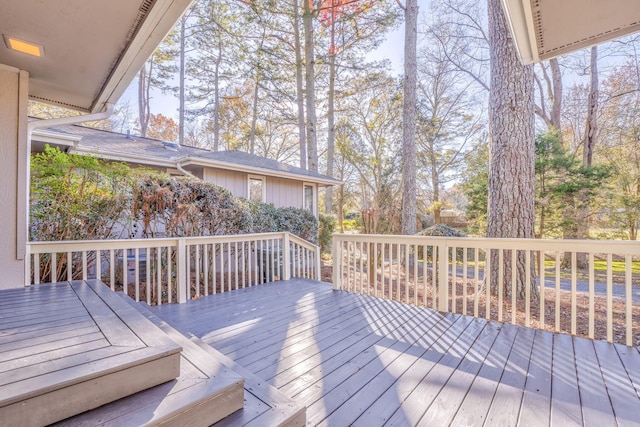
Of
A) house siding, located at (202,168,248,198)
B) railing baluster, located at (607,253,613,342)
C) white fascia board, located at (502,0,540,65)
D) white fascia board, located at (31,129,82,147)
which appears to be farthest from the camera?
house siding, located at (202,168,248,198)

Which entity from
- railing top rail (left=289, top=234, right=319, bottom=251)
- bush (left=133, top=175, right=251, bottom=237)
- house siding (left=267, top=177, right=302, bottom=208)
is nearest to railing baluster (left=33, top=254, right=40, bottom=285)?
bush (left=133, top=175, right=251, bottom=237)

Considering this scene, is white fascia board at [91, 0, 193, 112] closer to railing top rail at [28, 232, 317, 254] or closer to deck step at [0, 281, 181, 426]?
railing top rail at [28, 232, 317, 254]

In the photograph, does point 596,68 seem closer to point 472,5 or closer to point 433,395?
point 472,5

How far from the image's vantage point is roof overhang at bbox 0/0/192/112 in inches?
75.0

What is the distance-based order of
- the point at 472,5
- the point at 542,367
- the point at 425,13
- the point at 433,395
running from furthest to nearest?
1. the point at 425,13
2. the point at 472,5
3. the point at 542,367
4. the point at 433,395

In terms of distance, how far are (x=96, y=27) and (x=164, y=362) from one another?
231 cm

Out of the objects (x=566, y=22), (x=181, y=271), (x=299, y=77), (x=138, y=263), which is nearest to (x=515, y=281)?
(x=566, y=22)

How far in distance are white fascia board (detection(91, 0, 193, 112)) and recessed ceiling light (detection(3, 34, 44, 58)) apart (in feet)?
1.66

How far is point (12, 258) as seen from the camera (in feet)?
9.10

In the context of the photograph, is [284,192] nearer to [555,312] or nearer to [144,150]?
[144,150]

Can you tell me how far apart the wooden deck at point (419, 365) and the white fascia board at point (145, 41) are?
8.33 feet

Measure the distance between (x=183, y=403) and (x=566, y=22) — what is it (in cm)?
337

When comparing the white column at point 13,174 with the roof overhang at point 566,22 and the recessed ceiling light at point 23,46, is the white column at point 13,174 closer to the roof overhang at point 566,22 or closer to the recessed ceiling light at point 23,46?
the recessed ceiling light at point 23,46

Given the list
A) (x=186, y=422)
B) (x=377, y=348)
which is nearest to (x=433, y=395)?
(x=377, y=348)
